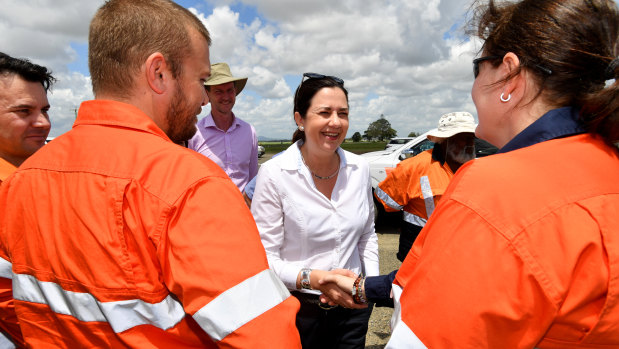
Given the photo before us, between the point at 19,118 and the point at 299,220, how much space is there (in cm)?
179

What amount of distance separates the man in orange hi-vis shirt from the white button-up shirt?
43.2 inches

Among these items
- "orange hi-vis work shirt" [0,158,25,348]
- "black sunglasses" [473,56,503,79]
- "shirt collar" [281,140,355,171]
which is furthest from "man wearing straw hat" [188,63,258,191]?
"black sunglasses" [473,56,503,79]

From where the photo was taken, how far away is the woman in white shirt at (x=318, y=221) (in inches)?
83.0

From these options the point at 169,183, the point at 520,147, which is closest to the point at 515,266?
the point at 520,147

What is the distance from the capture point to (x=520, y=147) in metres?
0.98

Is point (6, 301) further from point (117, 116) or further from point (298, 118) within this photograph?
point (298, 118)

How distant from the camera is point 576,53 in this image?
0.93m

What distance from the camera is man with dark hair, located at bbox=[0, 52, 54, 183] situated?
2.16 m

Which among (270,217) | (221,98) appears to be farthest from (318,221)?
(221,98)

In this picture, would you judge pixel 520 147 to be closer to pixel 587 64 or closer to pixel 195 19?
pixel 587 64

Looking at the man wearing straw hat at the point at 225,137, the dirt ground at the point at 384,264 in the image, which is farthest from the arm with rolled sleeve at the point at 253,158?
the dirt ground at the point at 384,264

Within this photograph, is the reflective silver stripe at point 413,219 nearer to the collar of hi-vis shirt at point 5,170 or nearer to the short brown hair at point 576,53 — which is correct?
the short brown hair at point 576,53

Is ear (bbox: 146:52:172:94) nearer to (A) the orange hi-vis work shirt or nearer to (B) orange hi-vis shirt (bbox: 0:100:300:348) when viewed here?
(B) orange hi-vis shirt (bbox: 0:100:300:348)

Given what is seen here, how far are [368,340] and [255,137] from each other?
2.55 meters
